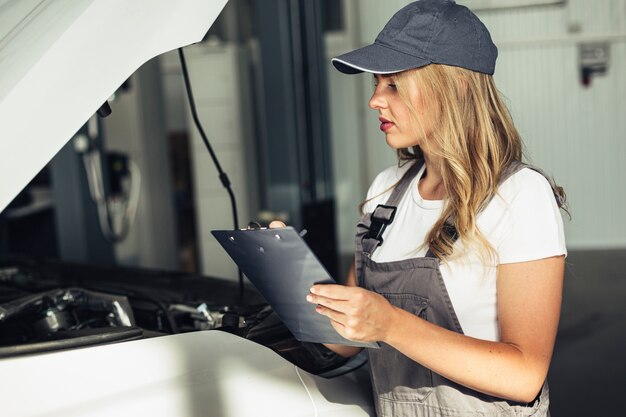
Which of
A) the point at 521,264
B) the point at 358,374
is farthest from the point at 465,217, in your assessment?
the point at 358,374

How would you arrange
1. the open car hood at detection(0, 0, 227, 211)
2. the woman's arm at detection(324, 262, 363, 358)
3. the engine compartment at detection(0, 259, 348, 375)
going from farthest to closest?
1. the woman's arm at detection(324, 262, 363, 358)
2. the engine compartment at detection(0, 259, 348, 375)
3. the open car hood at detection(0, 0, 227, 211)

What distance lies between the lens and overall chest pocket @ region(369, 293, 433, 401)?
1.41 metres

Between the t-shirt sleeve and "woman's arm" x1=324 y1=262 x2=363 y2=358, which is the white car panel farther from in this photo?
the t-shirt sleeve

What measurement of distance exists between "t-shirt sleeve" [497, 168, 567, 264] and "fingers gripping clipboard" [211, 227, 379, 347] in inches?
11.6

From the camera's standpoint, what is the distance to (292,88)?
4.23 metres

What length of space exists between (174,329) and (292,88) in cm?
264

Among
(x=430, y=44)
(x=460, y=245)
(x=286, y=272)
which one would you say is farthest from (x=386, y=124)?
(x=286, y=272)

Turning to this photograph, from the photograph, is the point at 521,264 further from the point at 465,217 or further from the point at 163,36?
the point at 163,36

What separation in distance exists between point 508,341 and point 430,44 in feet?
1.74

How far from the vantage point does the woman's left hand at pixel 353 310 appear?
3.76 feet

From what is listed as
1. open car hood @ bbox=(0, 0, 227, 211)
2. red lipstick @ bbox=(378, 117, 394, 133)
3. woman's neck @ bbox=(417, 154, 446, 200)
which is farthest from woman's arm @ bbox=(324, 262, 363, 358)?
open car hood @ bbox=(0, 0, 227, 211)

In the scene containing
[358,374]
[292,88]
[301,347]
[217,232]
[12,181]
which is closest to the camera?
[12,181]

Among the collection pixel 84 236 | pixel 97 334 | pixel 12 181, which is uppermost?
pixel 12 181

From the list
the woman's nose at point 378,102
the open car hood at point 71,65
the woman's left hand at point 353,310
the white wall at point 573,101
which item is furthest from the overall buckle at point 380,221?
the white wall at point 573,101
